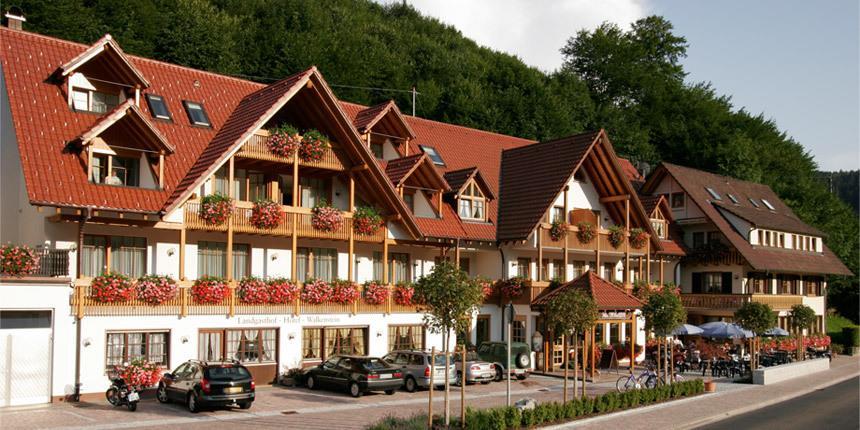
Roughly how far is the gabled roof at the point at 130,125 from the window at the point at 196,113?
3.48m

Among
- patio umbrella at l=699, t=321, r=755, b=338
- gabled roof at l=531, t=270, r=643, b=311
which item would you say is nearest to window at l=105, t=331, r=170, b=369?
gabled roof at l=531, t=270, r=643, b=311

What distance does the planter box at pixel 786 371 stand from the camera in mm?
36000

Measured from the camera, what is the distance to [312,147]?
3169 centimetres

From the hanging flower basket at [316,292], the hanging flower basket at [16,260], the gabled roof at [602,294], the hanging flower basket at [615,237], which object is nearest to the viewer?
the hanging flower basket at [16,260]

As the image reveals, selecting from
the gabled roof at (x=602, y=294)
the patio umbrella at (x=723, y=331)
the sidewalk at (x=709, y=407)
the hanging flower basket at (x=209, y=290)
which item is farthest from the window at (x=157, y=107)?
the patio umbrella at (x=723, y=331)

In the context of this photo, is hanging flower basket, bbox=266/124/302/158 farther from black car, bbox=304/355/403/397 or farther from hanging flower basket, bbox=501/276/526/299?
hanging flower basket, bbox=501/276/526/299

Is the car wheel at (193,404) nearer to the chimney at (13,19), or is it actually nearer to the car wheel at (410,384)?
the car wheel at (410,384)

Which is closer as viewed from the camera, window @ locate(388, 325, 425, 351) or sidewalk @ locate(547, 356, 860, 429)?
sidewalk @ locate(547, 356, 860, 429)

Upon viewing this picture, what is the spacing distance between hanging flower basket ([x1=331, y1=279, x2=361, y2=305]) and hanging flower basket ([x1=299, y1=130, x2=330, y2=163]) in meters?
4.70

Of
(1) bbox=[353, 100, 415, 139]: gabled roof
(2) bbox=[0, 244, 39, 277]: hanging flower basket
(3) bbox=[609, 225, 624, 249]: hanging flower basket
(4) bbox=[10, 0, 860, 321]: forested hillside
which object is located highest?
(4) bbox=[10, 0, 860, 321]: forested hillside

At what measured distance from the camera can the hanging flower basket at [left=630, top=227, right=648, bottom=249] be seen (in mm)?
43875

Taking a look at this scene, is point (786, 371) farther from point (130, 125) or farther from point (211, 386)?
point (130, 125)

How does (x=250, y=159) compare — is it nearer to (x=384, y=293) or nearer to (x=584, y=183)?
(x=384, y=293)

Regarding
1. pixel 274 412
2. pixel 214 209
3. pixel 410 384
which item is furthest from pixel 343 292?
pixel 274 412
